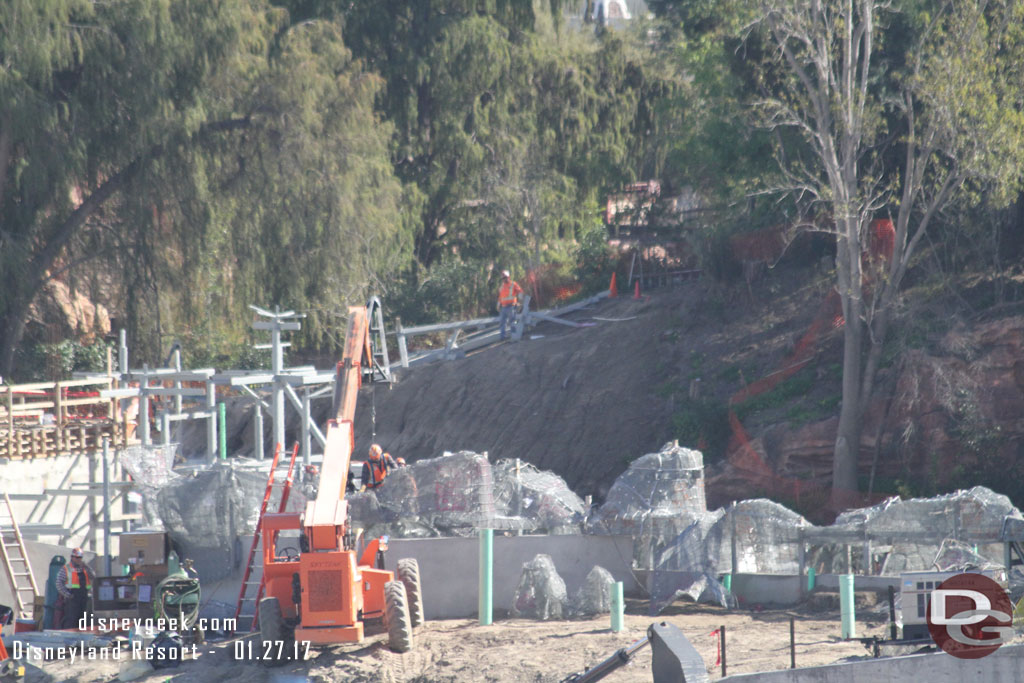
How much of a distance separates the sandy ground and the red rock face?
295 inches

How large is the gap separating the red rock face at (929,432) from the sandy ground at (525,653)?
750 centimetres

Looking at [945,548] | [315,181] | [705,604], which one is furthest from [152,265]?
[945,548]

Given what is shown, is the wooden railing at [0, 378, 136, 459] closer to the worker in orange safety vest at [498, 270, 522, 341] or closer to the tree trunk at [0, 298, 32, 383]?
the tree trunk at [0, 298, 32, 383]

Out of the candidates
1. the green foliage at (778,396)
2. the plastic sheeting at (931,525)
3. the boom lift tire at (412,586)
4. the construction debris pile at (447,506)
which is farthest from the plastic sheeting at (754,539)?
the green foliage at (778,396)

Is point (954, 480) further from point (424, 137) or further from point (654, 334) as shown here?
point (424, 137)

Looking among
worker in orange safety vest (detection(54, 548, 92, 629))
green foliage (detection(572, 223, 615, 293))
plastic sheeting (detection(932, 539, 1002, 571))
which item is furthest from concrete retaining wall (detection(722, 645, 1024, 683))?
green foliage (detection(572, 223, 615, 293))

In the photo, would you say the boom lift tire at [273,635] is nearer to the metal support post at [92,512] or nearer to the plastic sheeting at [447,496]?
the plastic sheeting at [447,496]

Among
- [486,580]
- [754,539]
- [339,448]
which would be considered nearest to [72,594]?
[339,448]

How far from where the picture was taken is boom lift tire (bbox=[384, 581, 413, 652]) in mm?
16172

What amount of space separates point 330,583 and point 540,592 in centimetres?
398

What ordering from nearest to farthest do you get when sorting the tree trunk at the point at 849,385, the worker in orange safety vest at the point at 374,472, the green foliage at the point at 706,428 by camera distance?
the worker in orange safety vest at the point at 374,472, the tree trunk at the point at 849,385, the green foliage at the point at 706,428

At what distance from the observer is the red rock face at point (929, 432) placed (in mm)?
23609

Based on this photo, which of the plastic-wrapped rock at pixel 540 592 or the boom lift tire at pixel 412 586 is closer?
the boom lift tire at pixel 412 586

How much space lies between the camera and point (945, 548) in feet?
56.4
